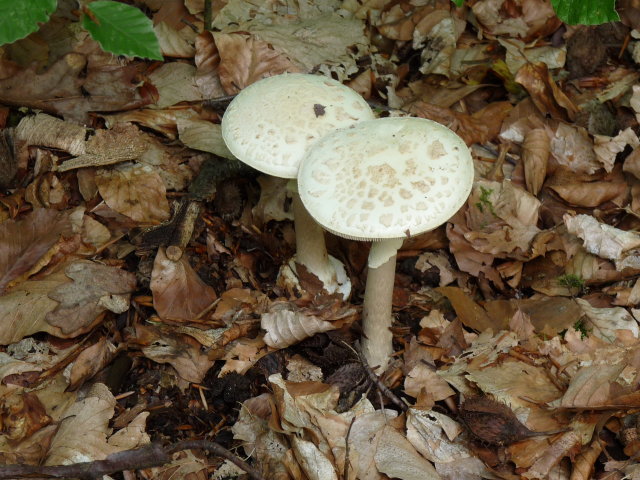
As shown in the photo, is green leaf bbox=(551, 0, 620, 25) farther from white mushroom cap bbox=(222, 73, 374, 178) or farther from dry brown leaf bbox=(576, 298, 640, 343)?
dry brown leaf bbox=(576, 298, 640, 343)

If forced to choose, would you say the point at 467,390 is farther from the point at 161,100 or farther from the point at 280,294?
the point at 161,100

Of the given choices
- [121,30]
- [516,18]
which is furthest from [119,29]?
[516,18]

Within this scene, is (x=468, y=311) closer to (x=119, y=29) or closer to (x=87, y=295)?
(x=87, y=295)

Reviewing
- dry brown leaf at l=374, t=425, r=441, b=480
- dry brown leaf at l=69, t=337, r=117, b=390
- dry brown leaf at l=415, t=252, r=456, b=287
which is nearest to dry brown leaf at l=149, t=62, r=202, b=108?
dry brown leaf at l=69, t=337, r=117, b=390

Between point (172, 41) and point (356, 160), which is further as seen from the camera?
point (172, 41)

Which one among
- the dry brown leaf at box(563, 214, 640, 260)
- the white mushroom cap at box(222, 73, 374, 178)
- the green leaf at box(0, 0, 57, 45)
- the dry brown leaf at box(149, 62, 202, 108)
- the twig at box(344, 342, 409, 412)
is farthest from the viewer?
the dry brown leaf at box(149, 62, 202, 108)

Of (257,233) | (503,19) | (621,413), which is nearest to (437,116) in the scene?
(503,19)
